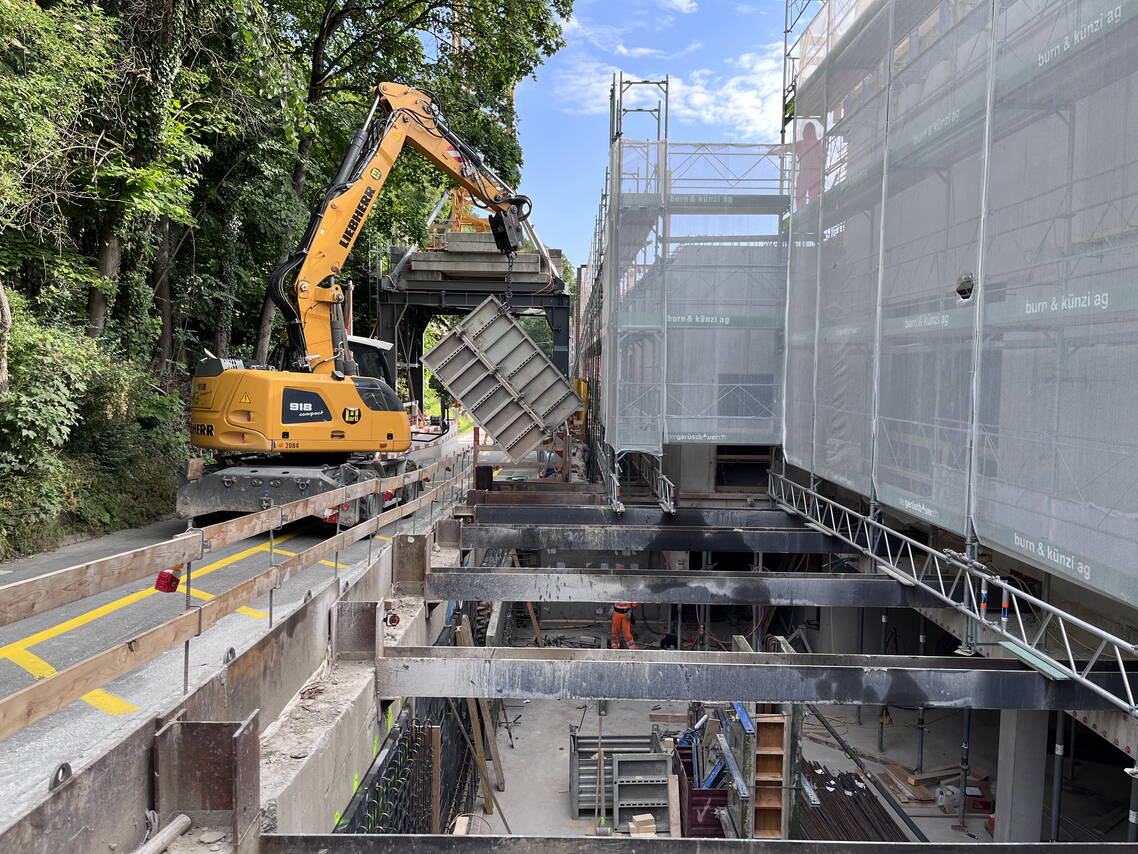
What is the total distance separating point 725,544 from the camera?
30.4ft

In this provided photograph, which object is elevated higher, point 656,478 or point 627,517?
point 656,478

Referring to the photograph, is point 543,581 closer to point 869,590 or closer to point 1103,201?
point 869,590

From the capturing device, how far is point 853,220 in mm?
8922

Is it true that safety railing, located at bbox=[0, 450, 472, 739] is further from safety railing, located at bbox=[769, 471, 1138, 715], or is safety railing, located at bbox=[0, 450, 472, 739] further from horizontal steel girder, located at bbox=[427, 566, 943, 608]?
safety railing, located at bbox=[769, 471, 1138, 715]

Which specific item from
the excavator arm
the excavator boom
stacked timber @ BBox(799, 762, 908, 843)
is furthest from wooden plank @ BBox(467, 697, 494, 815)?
the excavator arm

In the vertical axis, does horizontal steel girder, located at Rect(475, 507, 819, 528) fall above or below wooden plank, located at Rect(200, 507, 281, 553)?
below

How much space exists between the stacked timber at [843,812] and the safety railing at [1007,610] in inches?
98.3

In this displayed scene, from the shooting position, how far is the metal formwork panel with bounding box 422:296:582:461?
45.9 ft

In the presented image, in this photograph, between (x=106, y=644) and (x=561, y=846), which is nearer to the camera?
(x=561, y=846)

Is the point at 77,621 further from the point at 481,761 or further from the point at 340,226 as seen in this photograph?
the point at 340,226

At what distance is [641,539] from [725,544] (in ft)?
3.53

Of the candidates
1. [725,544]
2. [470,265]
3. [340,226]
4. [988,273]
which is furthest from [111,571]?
[470,265]

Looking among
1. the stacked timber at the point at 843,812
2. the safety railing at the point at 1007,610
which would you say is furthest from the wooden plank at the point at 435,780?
the safety railing at the point at 1007,610

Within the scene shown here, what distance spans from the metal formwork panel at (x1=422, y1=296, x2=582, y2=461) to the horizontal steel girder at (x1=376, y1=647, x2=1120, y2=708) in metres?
9.14
